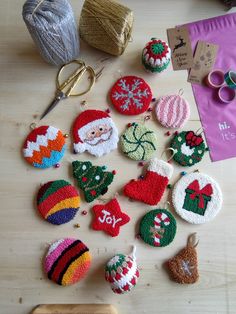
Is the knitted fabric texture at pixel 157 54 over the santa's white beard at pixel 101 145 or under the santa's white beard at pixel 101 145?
over

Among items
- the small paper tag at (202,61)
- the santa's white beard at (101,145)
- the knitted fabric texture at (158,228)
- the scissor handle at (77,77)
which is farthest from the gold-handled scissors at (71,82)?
the knitted fabric texture at (158,228)

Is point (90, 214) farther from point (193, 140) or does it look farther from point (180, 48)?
point (180, 48)

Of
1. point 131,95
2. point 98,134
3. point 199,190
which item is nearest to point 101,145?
point 98,134

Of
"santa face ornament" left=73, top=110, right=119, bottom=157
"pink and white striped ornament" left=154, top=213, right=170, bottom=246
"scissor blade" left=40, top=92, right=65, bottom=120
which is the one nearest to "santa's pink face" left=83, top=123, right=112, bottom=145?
"santa face ornament" left=73, top=110, right=119, bottom=157

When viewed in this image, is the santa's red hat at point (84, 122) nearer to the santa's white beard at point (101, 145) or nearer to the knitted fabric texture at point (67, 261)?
the santa's white beard at point (101, 145)

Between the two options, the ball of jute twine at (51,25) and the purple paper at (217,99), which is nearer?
the ball of jute twine at (51,25)
